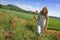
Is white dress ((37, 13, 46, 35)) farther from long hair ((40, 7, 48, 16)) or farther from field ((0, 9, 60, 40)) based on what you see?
field ((0, 9, 60, 40))

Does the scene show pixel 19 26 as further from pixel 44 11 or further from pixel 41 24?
pixel 44 11

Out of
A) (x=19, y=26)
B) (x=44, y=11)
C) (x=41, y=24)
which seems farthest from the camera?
(x=19, y=26)

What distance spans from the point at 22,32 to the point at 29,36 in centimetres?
29

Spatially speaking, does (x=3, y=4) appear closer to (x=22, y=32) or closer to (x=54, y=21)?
(x=22, y=32)

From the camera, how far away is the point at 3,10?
8461 mm

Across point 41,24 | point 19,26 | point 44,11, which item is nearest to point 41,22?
Answer: point 41,24

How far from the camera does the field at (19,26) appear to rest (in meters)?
7.68

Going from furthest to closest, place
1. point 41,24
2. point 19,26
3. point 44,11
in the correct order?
point 19,26 → point 41,24 → point 44,11

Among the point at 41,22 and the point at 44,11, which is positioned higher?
the point at 44,11

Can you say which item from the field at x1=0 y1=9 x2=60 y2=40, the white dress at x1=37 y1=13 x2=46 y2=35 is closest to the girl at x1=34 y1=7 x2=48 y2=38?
the white dress at x1=37 y1=13 x2=46 y2=35

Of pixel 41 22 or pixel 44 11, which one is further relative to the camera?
pixel 41 22

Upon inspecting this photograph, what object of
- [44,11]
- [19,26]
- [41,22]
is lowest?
[19,26]

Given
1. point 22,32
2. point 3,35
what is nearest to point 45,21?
point 22,32

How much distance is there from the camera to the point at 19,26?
Answer: 8.10 m
